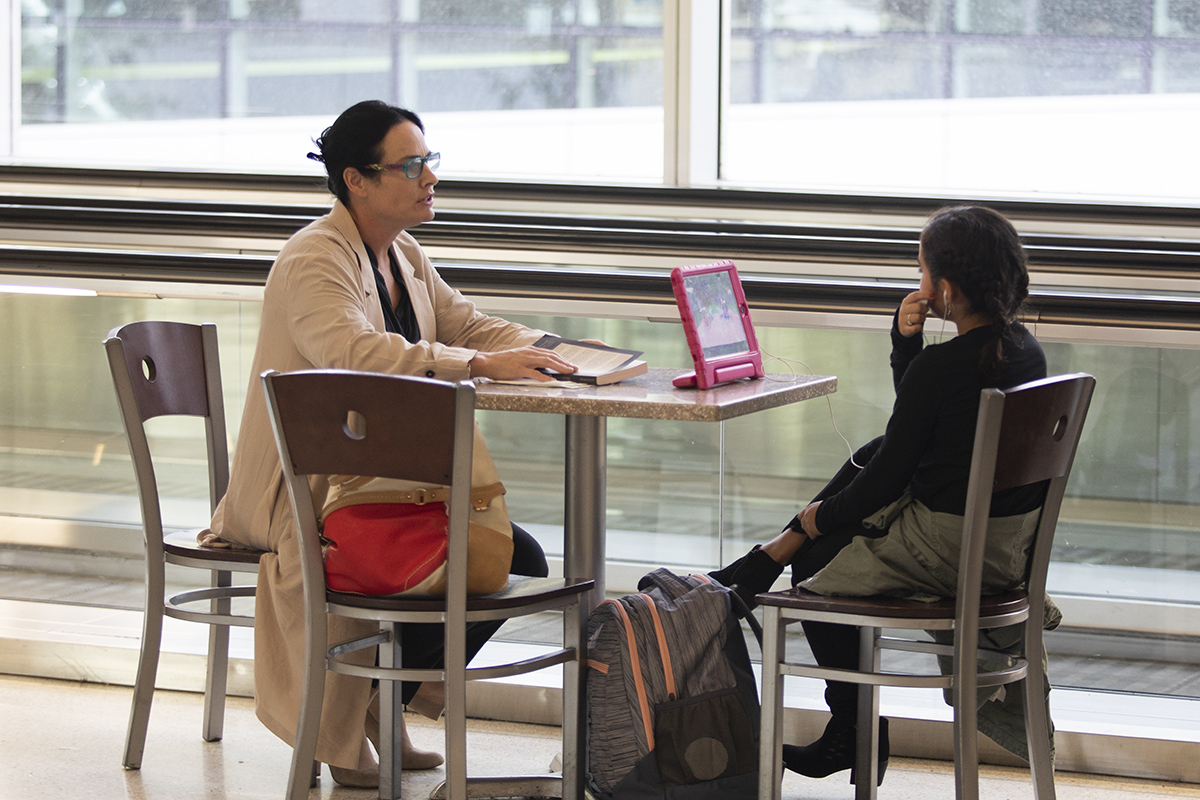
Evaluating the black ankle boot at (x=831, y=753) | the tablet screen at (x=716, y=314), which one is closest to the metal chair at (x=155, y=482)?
the tablet screen at (x=716, y=314)

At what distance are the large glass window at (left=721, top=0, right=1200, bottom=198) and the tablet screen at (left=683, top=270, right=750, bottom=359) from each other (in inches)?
60.6

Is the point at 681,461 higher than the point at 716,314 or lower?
lower

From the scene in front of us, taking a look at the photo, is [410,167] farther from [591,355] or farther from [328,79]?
[328,79]

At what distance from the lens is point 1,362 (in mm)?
3811

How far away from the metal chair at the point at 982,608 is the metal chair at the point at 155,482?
1087 millimetres

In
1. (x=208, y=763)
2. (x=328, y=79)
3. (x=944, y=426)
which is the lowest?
(x=208, y=763)

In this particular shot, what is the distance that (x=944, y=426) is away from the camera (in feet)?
7.07

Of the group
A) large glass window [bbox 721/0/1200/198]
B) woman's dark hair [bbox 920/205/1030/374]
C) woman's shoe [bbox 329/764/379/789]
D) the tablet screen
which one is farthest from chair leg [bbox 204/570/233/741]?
large glass window [bbox 721/0/1200/198]

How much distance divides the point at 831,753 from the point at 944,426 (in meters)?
0.71

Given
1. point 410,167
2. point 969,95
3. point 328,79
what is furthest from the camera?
point 328,79

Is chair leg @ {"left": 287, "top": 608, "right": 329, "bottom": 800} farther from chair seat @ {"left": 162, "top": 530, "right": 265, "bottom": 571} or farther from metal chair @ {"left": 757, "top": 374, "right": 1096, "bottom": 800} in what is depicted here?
metal chair @ {"left": 757, "top": 374, "right": 1096, "bottom": 800}

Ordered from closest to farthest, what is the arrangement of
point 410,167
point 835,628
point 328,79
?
point 835,628 < point 410,167 < point 328,79

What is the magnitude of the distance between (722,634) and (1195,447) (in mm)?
1297

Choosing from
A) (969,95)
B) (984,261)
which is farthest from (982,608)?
(969,95)
